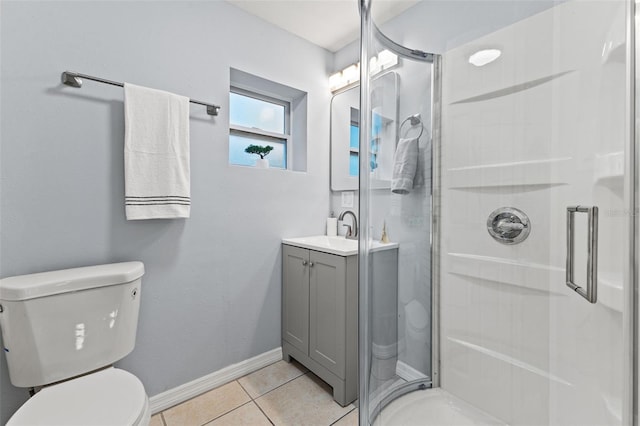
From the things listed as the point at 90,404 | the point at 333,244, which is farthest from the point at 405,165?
the point at 90,404

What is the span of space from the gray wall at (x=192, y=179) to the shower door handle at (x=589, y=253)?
154 cm

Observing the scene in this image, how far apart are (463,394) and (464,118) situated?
3.51 ft

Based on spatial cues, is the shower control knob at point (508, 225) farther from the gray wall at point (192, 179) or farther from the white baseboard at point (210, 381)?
the white baseboard at point (210, 381)

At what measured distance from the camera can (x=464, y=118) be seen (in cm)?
107

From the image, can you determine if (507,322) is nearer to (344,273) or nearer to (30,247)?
(344,273)

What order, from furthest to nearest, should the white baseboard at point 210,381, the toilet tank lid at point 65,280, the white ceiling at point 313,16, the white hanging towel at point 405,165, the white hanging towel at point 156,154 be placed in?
the white ceiling at point 313,16, the white baseboard at point 210,381, the white hanging towel at point 156,154, the white hanging towel at point 405,165, the toilet tank lid at point 65,280

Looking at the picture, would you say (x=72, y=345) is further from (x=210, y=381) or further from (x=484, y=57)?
(x=484, y=57)

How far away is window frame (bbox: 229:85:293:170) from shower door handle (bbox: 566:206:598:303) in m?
1.80

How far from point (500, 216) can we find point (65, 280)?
1600 mm

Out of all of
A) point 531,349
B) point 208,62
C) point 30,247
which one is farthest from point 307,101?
point 531,349

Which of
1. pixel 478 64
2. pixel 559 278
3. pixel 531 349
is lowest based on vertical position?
pixel 531 349

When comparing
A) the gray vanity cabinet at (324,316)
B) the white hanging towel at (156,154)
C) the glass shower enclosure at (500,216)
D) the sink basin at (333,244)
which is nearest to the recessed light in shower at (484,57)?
the glass shower enclosure at (500,216)

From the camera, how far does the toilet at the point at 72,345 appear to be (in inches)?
37.2

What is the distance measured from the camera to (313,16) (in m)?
1.89
